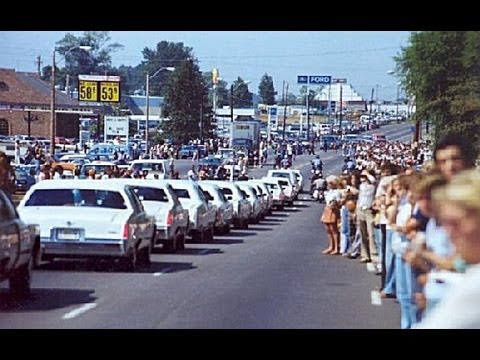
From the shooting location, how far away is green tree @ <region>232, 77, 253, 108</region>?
10.6 metres

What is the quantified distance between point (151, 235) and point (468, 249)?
33.6 feet

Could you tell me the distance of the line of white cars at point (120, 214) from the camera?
11719 mm

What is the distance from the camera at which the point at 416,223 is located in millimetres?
8836

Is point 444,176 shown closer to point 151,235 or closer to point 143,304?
point 143,304

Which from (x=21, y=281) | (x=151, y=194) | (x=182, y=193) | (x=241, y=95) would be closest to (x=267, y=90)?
(x=241, y=95)

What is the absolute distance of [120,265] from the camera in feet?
39.8

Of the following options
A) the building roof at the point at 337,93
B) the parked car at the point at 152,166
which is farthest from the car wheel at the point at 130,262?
the building roof at the point at 337,93

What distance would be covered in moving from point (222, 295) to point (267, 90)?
2069 millimetres

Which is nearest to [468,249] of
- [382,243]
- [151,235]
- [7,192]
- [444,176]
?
[444,176]

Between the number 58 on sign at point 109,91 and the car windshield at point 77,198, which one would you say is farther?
the car windshield at point 77,198

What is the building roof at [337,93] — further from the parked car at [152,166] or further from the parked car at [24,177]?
the parked car at [152,166]

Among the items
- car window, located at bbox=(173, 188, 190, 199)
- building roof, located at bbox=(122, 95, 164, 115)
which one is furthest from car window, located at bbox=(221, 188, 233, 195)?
building roof, located at bbox=(122, 95, 164, 115)

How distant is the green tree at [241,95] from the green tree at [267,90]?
118mm
